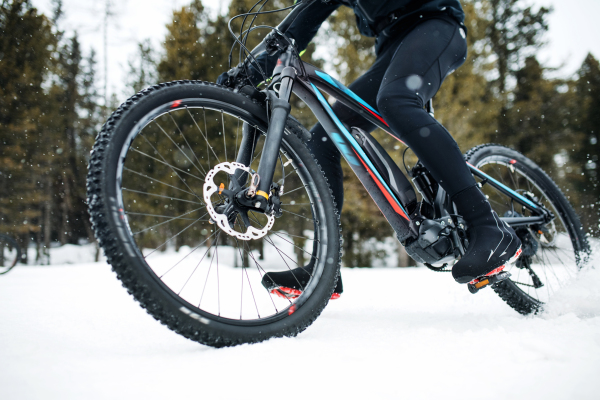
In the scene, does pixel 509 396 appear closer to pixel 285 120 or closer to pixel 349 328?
pixel 349 328

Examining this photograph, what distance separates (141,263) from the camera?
89 cm

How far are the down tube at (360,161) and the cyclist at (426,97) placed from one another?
190mm

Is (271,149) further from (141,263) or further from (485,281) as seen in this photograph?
(485,281)

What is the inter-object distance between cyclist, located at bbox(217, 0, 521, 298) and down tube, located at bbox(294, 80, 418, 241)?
190 millimetres

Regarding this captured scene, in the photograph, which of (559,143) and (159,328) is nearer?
(159,328)

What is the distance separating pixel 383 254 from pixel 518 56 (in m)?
11.4

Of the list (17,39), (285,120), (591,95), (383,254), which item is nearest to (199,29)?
(17,39)

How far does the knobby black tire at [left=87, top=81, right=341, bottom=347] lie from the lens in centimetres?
87

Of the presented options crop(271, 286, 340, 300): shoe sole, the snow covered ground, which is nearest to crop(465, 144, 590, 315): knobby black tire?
the snow covered ground

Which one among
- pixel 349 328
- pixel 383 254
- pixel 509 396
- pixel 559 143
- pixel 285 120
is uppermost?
pixel 559 143

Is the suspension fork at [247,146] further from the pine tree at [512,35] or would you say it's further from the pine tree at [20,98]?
the pine tree at [512,35]

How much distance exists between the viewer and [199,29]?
12414 mm

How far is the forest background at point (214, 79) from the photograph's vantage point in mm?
9859

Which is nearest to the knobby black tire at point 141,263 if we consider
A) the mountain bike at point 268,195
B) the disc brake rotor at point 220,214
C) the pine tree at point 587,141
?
the mountain bike at point 268,195
